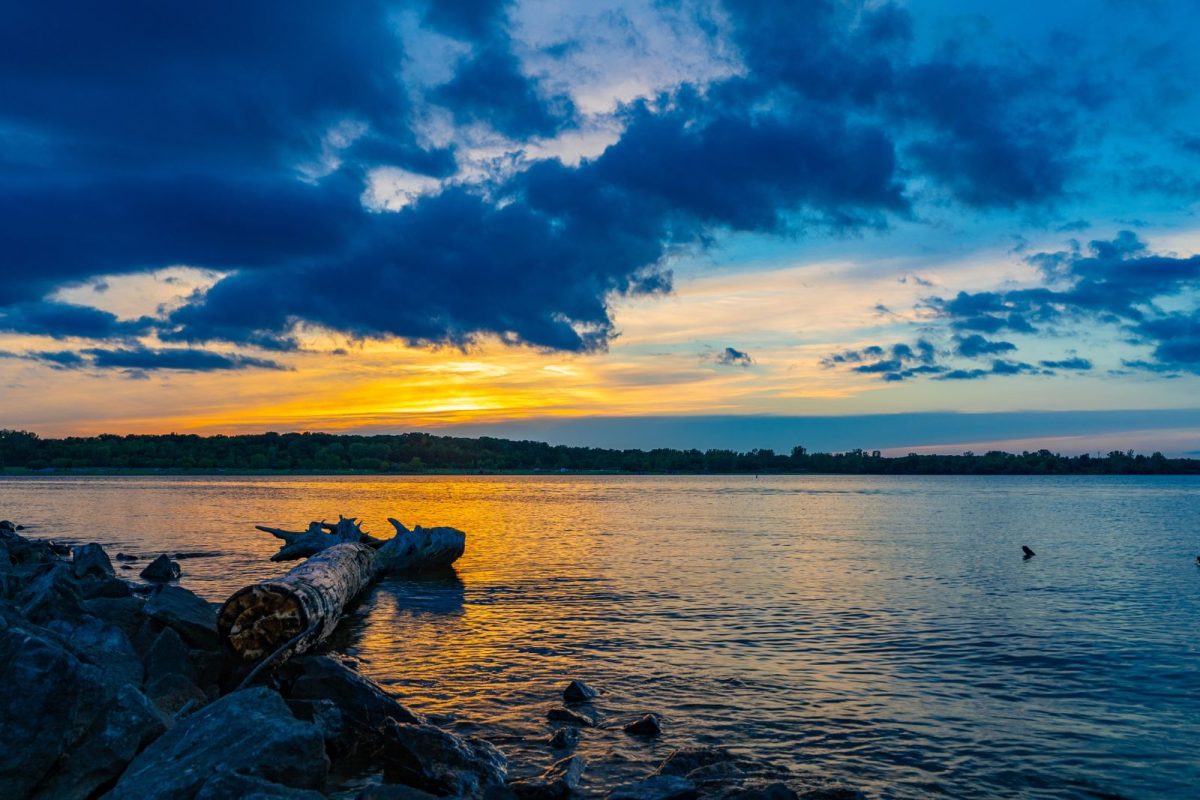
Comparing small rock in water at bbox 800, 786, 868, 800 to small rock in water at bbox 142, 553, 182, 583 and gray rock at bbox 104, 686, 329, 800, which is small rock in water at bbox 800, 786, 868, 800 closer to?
gray rock at bbox 104, 686, 329, 800

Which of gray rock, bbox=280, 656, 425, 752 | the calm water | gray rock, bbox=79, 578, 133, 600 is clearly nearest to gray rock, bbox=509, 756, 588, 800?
the calm water

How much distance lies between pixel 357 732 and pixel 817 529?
49.7 m

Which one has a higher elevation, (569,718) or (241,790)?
(241,790)

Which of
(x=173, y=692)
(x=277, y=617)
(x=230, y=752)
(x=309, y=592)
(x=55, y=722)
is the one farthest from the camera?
(x=309, y=592)

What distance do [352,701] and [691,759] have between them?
4.89m

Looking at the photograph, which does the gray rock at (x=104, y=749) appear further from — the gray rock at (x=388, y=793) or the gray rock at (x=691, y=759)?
the gray rock at (x=691, y=759)

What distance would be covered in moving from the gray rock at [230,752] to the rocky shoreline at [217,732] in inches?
0.6

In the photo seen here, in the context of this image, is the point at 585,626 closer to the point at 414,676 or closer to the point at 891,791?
the point at 414,676

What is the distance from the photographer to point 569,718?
42.6 feet

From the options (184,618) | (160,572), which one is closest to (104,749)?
(184,618)

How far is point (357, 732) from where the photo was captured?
11516 millimetres

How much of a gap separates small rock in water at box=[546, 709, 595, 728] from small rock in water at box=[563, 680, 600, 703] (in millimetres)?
848

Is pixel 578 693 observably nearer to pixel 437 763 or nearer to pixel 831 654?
pixel 437 763

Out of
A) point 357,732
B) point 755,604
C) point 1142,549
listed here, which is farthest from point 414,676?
point 1142,549
